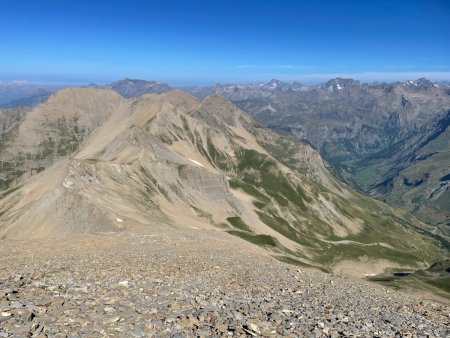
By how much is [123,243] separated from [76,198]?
70870 mm

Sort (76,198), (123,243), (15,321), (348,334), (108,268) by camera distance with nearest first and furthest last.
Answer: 1. (15,321)
2. (348,334)
3. (108,268)
4. (123,243)
5. (76,198)

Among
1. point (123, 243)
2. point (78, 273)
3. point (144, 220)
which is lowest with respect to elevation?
point (144, 220)

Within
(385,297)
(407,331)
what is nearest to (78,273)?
(407,331)

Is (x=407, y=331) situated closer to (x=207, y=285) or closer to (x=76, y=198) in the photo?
(x=207, y=285)

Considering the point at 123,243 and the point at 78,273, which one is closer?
the point at 78,273

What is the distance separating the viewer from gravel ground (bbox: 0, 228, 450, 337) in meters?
21.0

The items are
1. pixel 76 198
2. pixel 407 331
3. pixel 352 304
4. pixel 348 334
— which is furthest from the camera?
pixel 76 198

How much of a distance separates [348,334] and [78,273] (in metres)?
20.3

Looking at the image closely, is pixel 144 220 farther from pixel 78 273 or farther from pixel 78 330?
pixel 78 330

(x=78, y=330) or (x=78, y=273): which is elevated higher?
(x=78, y=330)

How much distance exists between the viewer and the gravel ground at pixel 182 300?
68.9 ft

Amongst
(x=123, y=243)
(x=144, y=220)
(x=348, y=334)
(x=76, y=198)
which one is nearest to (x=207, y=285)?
(x=348, y=334)

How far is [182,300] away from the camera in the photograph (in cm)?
2705

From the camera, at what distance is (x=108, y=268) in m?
36.2
